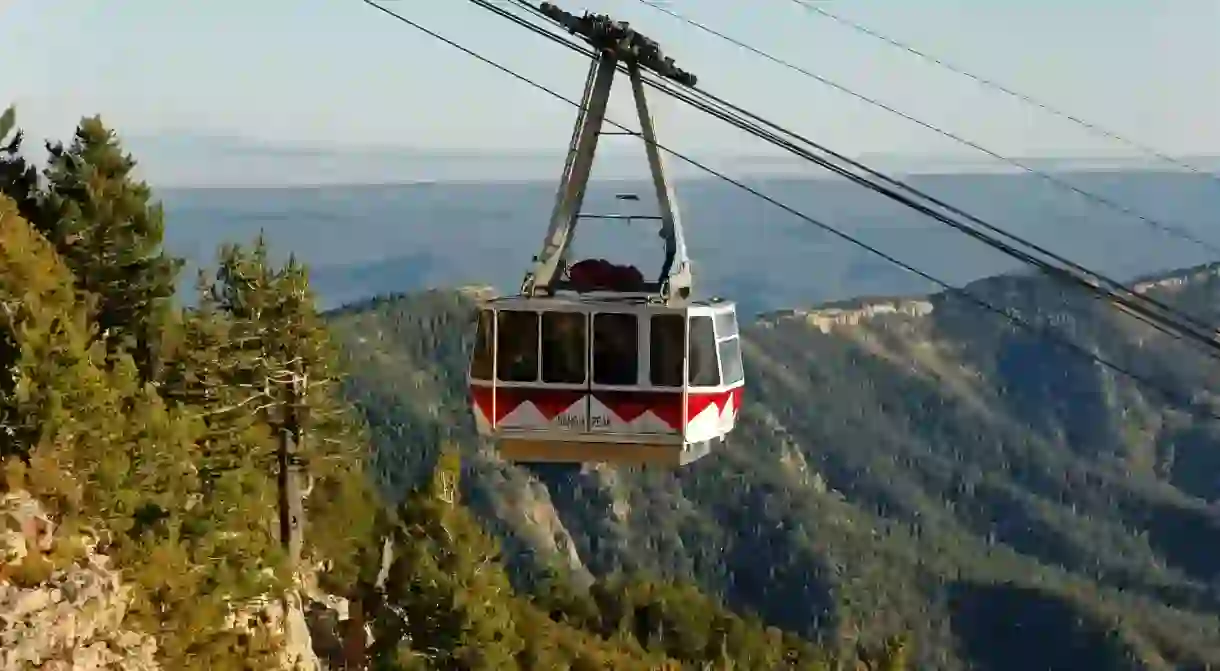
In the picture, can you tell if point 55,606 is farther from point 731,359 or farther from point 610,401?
point 731,359

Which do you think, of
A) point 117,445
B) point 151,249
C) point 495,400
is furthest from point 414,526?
point 495,400

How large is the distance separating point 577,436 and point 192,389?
16.6 metres

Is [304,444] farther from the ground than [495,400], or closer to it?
closer to it

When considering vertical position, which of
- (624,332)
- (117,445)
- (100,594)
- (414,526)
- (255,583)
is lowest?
(414,526)

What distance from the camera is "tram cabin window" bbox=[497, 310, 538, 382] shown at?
20.9m

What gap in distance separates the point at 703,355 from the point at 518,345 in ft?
11.4

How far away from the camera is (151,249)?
32906 mm

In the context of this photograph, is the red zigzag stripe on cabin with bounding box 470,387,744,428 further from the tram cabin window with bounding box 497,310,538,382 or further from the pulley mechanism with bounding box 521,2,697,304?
the pulley mechanism with bounding box 521,2,697,304

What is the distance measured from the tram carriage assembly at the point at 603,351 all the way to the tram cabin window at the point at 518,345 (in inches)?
0.7

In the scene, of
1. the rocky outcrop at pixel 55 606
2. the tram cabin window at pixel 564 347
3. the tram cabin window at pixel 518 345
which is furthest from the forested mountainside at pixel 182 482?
the tram cabin window at pixel 564 347

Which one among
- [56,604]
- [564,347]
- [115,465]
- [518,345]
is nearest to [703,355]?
[564,347]

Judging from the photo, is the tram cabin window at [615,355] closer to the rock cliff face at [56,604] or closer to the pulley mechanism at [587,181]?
the pulley mechanism at [587,181]

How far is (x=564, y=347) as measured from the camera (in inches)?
824

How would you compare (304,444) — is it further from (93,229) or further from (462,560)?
(93,229)
